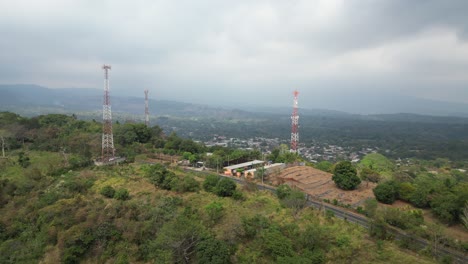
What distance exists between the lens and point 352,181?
93.7ft

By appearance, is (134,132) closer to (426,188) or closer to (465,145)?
(426,188)

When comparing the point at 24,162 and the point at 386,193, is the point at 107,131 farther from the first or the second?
the point at 386,193

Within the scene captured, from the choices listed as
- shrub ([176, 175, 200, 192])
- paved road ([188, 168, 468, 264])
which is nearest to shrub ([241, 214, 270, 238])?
paved road ([188, 168, 468, 264])

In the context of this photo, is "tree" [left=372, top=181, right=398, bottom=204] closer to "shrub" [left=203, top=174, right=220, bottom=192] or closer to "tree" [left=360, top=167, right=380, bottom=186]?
"tree" [left=360, top=167, right=380, bottom=186]

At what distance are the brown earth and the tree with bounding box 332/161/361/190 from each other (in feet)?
1.80

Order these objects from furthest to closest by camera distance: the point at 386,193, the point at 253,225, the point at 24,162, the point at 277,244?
the point at 24,162 < the point at 386,193 < the point at 253,225 < the point at 277,244

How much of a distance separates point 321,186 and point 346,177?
2.74 meters

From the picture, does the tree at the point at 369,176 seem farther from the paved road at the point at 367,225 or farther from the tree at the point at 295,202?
the tree at the point at 295,202

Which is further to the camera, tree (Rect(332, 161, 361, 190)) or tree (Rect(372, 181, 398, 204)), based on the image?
tree (Rect(332, 161, 361, 190))

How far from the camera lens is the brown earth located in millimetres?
26594

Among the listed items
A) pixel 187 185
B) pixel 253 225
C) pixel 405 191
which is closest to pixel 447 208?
pixel 405 191

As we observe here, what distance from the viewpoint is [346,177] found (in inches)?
1122

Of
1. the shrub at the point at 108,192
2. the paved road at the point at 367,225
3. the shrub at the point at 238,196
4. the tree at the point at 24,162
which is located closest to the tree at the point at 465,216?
the paved road at the point at 367,225

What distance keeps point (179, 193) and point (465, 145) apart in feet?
339
